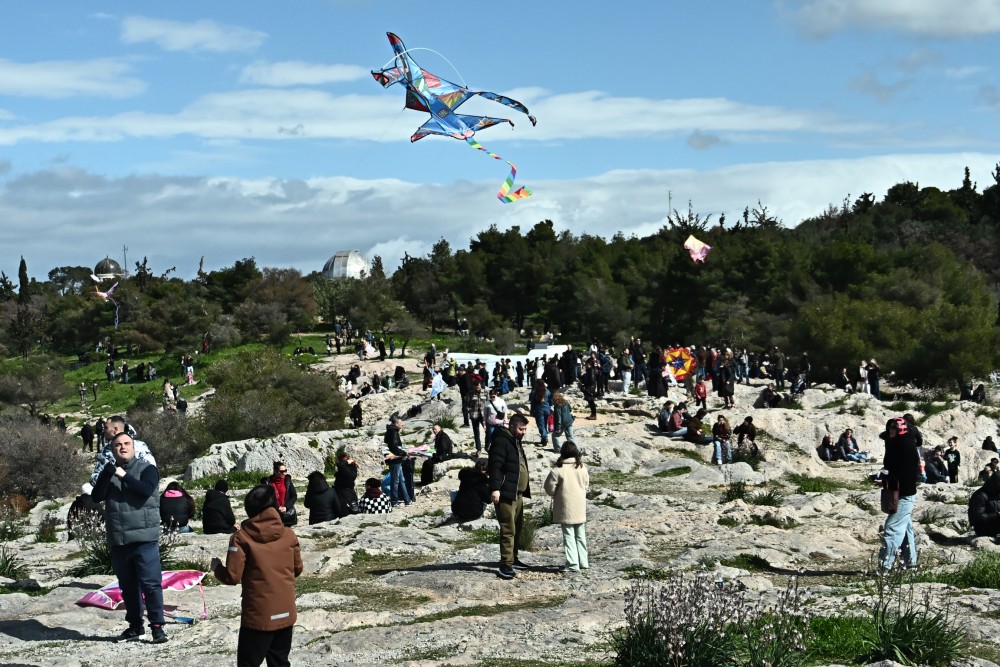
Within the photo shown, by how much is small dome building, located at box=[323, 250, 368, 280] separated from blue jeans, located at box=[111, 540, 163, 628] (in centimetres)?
11244

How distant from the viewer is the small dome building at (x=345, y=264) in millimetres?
122188

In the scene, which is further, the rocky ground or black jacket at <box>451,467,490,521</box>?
black jacket at <box>451,467,490,521</box>

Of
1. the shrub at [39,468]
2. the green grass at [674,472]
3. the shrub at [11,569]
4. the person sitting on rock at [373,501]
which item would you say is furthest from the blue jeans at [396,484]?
the shrub at [39,468]

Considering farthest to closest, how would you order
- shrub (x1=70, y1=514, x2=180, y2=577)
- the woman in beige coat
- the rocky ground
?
shrub (x1=70, y1=514, x2=180, y2=577), the woman in beige coat, the rocky ground

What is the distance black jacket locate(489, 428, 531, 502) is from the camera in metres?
11.8

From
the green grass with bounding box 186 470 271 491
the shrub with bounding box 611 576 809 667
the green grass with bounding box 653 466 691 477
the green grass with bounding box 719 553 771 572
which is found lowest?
the green grass with bounding box 653 466 691 477

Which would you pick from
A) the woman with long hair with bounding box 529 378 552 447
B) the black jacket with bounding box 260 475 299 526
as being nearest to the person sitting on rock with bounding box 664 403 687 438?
the woman with long hair with bounding box 529 378 552 447

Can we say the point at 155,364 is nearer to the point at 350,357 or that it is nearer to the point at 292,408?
the point at 350,357

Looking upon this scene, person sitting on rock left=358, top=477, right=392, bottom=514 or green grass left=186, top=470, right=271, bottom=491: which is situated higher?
person sitting on rock left=358, top=477, right=392, bottom=514

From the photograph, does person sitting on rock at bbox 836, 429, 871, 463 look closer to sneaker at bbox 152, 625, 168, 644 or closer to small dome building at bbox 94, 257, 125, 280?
sneaker at bbox 152, 625, 168, 644

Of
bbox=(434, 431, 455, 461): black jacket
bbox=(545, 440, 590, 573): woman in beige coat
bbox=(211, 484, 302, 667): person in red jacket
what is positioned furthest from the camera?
bbox=(434, 431, 455, 461): black jacket

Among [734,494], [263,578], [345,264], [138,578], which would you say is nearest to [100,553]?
[138,578]

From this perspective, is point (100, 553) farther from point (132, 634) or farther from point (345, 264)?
point (345, 264)

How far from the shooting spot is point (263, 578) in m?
7.15
